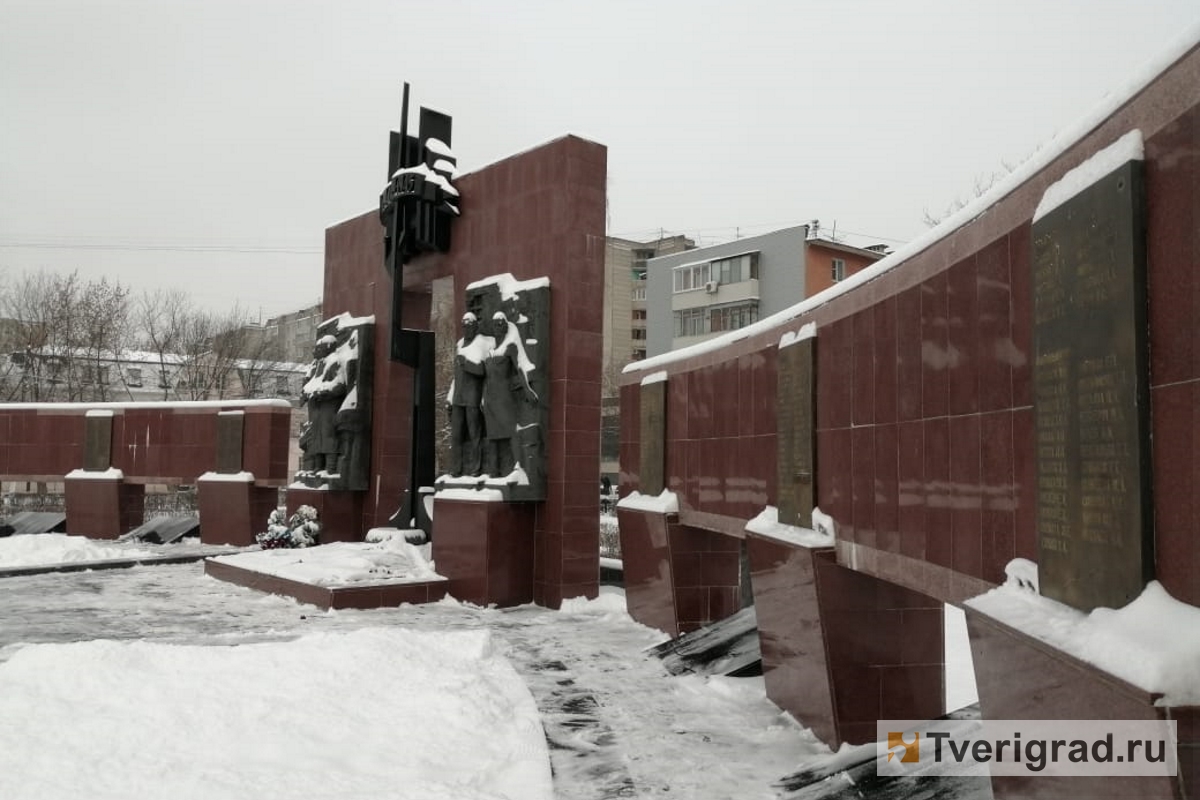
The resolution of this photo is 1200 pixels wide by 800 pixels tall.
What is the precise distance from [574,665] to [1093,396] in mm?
6005

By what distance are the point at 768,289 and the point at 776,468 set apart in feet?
92.1

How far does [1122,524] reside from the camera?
2680mm

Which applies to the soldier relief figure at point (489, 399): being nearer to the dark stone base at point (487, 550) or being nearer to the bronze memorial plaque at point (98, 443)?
the dark stone base at point (487, 550)

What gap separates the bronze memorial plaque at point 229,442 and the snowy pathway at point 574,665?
118 inches

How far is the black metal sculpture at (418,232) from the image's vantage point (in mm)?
13094

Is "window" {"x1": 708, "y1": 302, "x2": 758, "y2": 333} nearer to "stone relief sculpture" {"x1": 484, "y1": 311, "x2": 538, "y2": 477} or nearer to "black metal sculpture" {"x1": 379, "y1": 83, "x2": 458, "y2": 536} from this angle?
"black metal sculpture" {"x1": 379, "y1": 83, "x2": 458, "y2": 536}

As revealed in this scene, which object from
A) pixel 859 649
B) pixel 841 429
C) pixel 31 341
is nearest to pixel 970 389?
pixel 841 429

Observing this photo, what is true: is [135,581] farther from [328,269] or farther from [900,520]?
[900,520]

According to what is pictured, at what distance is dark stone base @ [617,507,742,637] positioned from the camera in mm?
9031

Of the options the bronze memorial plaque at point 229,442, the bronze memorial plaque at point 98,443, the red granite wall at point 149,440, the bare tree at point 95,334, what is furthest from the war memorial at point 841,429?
the bare tree at point 95,334

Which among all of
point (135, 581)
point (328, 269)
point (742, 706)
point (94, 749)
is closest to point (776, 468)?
point (742, 706)

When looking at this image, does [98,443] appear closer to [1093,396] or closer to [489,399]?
[489,399]

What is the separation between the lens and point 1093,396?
285cm

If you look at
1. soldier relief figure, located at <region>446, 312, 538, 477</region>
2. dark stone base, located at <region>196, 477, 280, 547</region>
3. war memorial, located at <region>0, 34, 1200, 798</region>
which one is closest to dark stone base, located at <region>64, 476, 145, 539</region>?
dark stone base, located at <region>196, 477, 280, 547</region>
